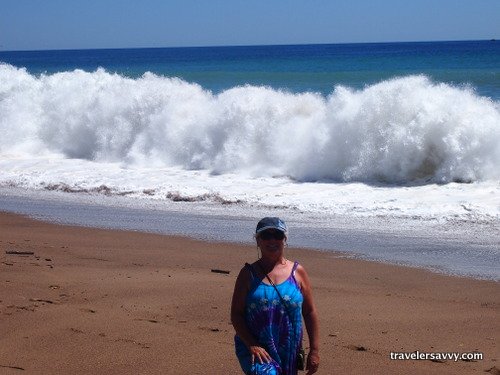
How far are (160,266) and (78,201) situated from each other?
213 inches

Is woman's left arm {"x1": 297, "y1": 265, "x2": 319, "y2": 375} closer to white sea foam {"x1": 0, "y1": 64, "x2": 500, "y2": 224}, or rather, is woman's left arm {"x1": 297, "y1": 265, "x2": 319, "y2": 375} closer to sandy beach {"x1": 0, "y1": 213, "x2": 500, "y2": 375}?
sandy beach {"x1": 0, "y1": 213, "x2": 500, "y2": 375}

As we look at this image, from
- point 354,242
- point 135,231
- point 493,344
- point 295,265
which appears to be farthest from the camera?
point 135,231

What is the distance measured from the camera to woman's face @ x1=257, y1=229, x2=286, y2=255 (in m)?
3.78

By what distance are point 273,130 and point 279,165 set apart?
139 centimetres

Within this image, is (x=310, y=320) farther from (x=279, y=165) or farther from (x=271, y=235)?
(x=279, y=165)

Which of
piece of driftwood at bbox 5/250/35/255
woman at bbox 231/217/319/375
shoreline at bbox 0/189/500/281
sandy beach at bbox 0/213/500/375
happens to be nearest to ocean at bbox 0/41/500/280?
shoreline at bbox 0/189/500/281

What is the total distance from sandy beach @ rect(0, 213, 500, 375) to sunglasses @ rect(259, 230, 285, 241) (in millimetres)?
1617

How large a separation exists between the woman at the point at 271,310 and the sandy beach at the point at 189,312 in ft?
4.93

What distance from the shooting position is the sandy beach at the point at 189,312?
17.4 feet

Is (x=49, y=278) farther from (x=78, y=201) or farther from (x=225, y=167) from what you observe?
(x=225, y=167)

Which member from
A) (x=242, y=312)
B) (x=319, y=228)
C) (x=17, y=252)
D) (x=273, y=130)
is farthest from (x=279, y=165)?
(x=242, y=312)

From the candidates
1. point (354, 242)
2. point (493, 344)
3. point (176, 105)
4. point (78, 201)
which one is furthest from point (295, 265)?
point (176, 105)

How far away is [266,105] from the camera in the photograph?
672 inches

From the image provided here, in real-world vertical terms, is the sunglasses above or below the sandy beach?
above
